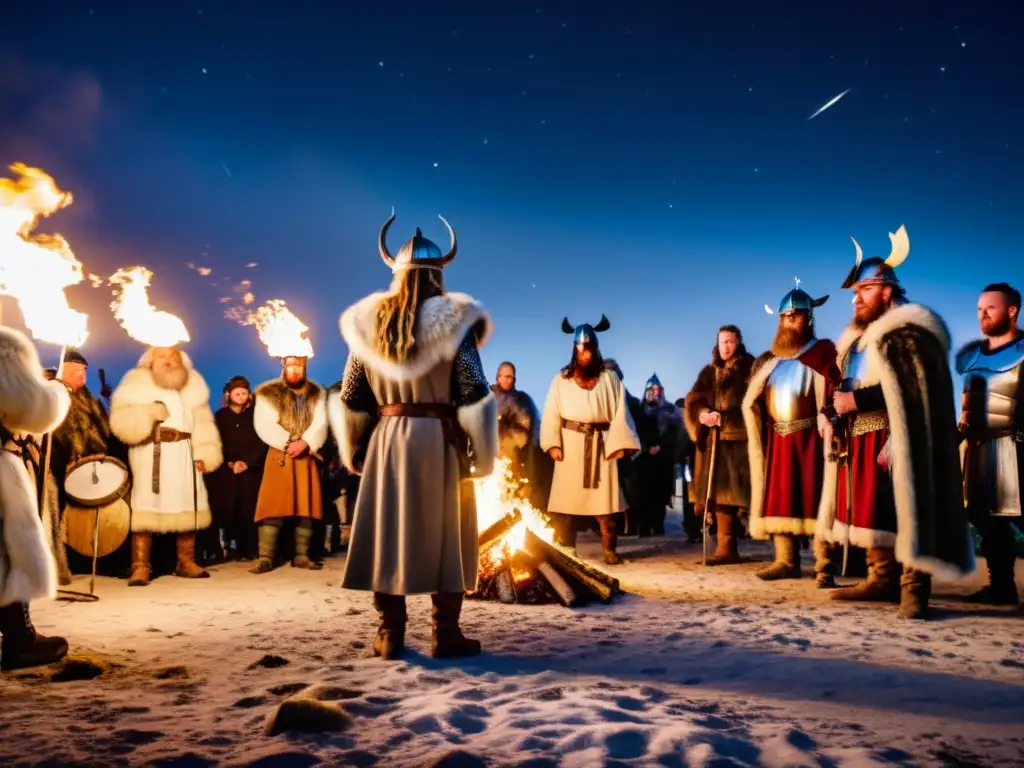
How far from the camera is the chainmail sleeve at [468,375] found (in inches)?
161

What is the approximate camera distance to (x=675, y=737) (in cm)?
282

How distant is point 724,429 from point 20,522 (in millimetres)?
6295

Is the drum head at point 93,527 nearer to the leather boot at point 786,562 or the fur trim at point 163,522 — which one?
the fur trim at point 163,522

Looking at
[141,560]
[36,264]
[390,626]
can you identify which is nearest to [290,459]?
[141,560]

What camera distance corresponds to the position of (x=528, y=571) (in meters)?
6.15

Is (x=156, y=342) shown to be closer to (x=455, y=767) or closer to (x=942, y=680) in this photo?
(x=455, y=767)

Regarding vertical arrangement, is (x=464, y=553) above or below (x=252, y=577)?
above

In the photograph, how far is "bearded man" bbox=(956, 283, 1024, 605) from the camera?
224 inches

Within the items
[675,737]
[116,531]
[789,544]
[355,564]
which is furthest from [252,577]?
[675,737]

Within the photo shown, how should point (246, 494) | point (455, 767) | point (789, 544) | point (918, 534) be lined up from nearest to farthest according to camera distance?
point (455, 767) < point (918, 534) < point (789, 544) < point (246, 494)

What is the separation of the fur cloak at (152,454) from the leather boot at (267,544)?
606mm

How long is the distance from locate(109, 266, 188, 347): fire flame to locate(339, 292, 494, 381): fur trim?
3.54 metres

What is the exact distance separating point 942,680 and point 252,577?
5.92 m

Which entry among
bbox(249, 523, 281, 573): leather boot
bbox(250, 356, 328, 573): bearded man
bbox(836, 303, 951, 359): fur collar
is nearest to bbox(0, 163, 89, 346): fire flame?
bbox(250, 356, 328, 573): bearded man
